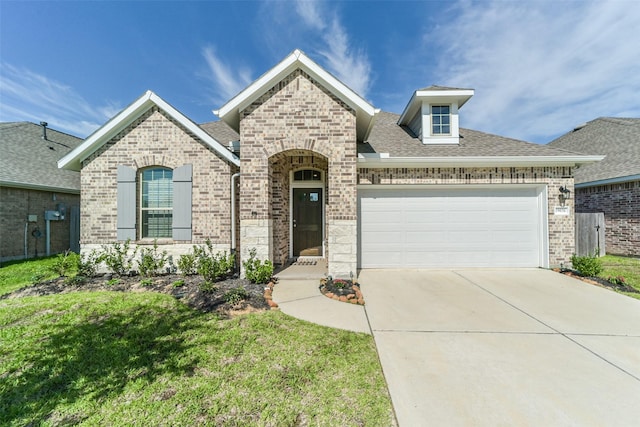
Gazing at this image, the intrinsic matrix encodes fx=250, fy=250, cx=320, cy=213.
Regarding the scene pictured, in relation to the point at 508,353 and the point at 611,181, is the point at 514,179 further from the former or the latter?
the point at 508,353

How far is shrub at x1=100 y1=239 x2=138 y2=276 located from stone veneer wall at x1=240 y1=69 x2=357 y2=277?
3.12 m

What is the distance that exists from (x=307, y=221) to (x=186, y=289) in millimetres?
3832

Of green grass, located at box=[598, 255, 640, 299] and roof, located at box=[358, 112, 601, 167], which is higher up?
roof, located at box=[358, 112, 601, 167]

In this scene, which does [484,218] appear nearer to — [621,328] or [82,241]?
[621,328]

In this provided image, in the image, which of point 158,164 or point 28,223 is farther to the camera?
point 28,223

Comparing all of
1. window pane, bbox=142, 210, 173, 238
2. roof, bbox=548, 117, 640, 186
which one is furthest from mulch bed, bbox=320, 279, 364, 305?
roof, bbox=548, 117, 640, 186

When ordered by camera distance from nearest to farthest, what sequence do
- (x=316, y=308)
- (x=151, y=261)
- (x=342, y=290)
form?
1. (x=316, y=308)
2. (x=342, y=290)
3. (x=151, y=261)

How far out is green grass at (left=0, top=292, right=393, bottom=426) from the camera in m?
2.18

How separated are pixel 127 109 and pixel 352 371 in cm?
779

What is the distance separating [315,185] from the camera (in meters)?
7.87

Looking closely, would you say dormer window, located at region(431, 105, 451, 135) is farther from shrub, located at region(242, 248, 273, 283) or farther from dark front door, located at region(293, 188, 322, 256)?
shrub, located at region(242, 248, 273, 283)

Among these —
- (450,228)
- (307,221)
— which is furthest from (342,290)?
(450,228)

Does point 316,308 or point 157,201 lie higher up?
point 157,201

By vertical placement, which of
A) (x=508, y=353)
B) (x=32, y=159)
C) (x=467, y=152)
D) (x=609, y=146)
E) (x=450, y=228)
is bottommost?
(x=508, y=353)
